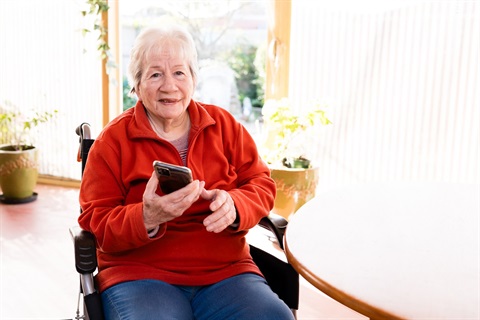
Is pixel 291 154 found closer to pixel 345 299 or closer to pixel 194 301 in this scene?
pixel 194 301

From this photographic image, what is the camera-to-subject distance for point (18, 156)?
158 inches

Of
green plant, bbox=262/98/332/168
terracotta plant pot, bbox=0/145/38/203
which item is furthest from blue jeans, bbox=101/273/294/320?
terracotta plant pot, bbox=0/145/38/203

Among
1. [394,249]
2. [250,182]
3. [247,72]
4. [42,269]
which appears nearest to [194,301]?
[250,182]

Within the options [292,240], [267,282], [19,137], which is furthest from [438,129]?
[19,137]

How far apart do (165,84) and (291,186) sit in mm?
1666

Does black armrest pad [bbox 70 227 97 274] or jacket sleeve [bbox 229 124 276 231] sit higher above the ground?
jacket sleeve [bbox 229 124 276 231]

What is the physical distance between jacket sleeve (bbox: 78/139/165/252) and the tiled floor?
3.57ft

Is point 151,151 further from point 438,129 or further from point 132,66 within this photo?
point 438,129

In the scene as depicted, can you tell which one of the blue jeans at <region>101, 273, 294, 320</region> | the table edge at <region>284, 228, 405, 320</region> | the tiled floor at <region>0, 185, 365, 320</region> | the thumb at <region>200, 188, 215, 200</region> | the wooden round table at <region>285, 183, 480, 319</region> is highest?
the thumb at <region>200, 188, 215, 200</region>

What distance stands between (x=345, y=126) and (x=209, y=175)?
1919 mm

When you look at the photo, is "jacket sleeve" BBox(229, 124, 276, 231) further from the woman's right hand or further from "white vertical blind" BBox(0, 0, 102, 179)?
"white vertical blind" BBox(0, 0, 102, 179)

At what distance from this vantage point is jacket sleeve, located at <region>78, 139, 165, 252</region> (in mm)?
1561

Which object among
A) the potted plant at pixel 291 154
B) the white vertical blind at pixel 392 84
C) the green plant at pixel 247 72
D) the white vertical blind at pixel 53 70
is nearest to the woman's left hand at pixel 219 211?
the potted plant at pixel 291 154

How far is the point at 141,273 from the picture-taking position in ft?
5.30
